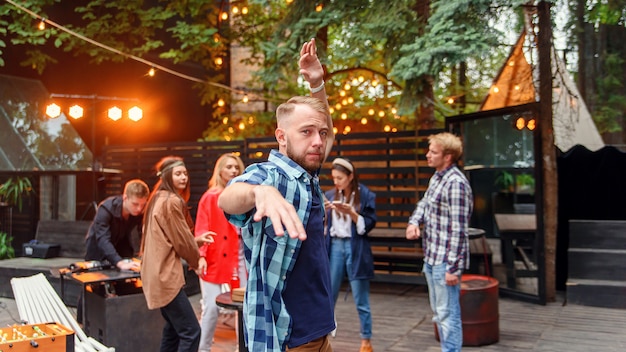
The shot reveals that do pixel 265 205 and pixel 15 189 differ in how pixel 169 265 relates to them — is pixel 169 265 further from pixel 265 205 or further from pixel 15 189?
pixel 15 189

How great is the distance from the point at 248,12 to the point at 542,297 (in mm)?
10010

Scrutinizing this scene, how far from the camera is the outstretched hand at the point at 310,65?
3.08 meters

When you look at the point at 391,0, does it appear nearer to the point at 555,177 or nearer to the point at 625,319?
the point at 555,177

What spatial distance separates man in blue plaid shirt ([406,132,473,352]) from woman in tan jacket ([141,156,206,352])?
6.73ft

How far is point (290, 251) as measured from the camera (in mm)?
2494

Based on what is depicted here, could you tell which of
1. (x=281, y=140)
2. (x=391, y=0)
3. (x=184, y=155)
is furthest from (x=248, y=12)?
(x=281, y=140)

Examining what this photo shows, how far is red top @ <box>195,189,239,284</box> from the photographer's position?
6123 mm

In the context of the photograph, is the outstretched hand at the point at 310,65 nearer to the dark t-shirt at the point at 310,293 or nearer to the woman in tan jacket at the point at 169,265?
the dark t-shirt at the point at 310,293

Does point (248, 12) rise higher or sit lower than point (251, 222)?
higher

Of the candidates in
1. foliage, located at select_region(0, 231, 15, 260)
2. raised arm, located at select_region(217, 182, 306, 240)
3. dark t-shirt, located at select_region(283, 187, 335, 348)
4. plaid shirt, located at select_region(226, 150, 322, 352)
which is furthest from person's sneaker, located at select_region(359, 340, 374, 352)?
foliage, located at select_region(0, 231, 15, 260)

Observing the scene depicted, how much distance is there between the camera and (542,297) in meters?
8.44

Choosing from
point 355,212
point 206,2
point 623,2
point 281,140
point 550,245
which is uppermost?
point 206,2

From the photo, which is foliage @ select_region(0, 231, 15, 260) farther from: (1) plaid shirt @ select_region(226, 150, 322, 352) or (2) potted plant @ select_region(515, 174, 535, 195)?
(2) potted plant @ select_region(515, 174, 535, 195)

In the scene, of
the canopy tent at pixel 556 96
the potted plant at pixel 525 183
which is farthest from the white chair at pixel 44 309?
the potted plant at pixel 525 183
